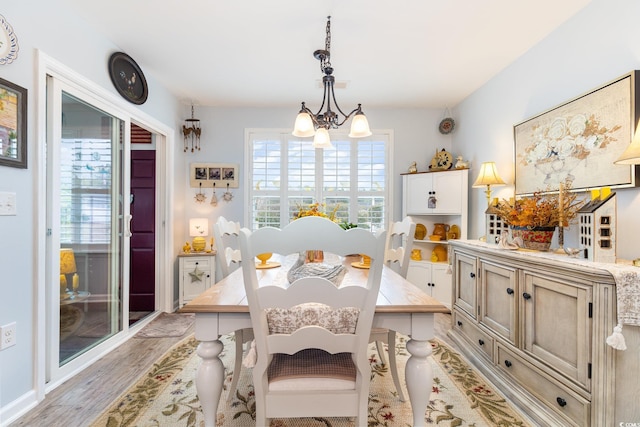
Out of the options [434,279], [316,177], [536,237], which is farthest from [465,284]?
[316,177]

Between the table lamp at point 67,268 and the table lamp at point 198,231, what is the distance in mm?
1421

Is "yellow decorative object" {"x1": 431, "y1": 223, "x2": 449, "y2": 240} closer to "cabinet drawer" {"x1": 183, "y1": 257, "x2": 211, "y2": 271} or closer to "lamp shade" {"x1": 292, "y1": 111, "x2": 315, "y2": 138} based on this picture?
"lamp shade" {"x1": 292, "y1": 111, "x2": 315, "y2": 138}

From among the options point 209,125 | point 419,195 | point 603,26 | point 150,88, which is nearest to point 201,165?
point 209,125

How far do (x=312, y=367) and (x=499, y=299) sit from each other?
1.47 m

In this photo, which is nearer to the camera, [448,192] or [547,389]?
[547,389]

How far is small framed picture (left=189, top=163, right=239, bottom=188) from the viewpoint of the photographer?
3857mm

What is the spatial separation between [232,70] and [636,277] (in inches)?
126

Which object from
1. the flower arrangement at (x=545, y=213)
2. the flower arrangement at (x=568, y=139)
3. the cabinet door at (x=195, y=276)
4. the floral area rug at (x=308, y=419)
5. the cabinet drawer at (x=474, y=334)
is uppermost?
the flower arrangement at (x=568, y=139)

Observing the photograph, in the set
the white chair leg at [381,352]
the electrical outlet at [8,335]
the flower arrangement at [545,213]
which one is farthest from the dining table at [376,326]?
the electrical outlet at [8,335]

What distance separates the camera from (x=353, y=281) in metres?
1.58

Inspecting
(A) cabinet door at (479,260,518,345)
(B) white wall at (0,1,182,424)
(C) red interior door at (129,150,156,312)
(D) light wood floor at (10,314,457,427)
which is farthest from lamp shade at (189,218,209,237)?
(A) cabinet door at (479,260,518,345)

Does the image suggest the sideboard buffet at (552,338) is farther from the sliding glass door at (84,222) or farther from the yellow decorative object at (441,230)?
Result: the sliding glass door at (84,222)

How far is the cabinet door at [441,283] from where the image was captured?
11.4ft

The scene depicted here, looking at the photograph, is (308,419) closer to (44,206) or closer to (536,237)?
(536,237)
